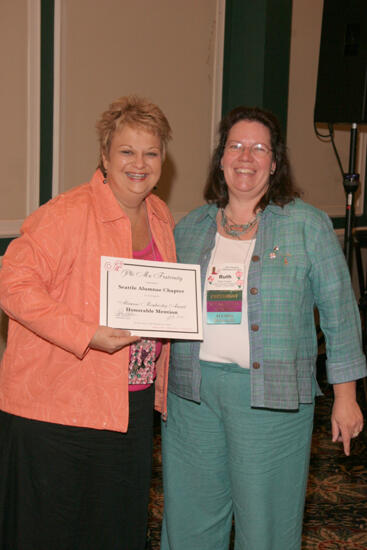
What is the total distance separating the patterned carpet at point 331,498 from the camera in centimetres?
277

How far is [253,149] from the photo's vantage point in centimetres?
204

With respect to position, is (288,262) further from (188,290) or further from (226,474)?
(226,474)

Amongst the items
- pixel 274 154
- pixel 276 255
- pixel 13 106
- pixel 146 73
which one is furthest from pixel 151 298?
pixel 146 73

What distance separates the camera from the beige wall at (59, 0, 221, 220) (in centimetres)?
345

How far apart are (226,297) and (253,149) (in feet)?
1.73

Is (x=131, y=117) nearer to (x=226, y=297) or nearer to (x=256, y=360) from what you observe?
(x=226, y=297)

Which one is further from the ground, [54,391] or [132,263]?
[132,263]

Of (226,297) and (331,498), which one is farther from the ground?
(226,297)

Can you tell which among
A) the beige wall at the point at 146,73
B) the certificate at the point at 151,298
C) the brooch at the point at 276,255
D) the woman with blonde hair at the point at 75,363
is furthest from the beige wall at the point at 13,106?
the brooch at the point at 276,255

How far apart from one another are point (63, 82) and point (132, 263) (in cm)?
197

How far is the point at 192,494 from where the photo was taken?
80.1 inches

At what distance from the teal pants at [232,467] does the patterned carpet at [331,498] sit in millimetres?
740

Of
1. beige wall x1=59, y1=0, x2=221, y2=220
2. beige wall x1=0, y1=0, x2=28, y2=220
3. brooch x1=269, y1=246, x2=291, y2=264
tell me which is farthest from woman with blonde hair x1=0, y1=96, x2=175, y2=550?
beige wall x1=59, y1=0, x2=221, y2=220

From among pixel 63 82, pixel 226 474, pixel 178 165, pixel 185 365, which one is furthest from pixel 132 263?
pixel 178 165
